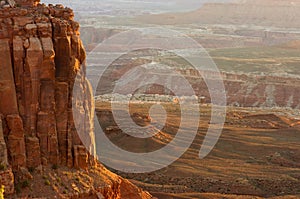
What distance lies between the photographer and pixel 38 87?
669 inches

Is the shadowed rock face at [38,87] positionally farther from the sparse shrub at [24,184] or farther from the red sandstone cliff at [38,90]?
the sparse shrub at [24,184]

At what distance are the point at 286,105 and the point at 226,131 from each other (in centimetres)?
3062

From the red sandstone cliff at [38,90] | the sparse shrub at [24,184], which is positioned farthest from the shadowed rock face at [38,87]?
the sparse shrub at [24,184]

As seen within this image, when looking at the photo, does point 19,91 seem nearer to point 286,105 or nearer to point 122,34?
point 286,105

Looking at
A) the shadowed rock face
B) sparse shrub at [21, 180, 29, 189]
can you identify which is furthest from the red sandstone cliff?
sparse shrub at [21, 180, 29, 189]

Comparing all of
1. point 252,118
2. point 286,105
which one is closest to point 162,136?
point 252,118

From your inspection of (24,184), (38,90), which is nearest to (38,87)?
(38,90)

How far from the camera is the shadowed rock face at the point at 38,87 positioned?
54.2ft

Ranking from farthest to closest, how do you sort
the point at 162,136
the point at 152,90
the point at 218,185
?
the point at 152,90, the point at 162,136, the point at 218,185

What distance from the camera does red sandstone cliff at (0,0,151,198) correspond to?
1650cm

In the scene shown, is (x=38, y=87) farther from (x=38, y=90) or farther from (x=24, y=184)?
(x=24, y=184)

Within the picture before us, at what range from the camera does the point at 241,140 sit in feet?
148

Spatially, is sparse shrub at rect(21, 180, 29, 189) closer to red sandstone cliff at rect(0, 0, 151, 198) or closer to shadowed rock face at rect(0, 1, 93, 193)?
red sandstone cliff at rect(0, 0, 151, 198)

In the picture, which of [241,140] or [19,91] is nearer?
[19,91]
